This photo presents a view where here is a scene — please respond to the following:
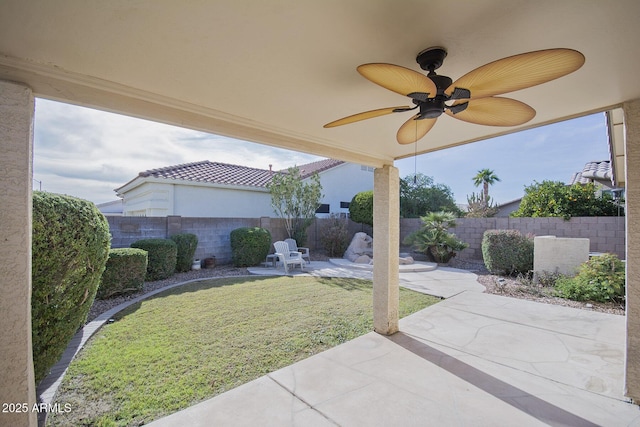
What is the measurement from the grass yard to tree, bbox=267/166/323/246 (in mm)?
5395

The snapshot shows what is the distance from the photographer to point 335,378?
3.06m

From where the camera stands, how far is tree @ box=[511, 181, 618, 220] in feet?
31.4

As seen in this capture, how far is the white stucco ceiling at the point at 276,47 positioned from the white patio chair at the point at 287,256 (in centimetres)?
693

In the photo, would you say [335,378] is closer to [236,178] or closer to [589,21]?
[589,21]

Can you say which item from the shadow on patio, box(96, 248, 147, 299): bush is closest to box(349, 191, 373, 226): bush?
the shadow on patio

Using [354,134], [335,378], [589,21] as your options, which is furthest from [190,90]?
[335,378]

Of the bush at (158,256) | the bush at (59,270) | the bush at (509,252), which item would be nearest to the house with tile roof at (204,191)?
the bush at (158,256)

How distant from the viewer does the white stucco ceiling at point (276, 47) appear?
57.7 inches

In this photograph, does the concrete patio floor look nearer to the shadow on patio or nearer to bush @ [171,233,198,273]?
the shadow on patio

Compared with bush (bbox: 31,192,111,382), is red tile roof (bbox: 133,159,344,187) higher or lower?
higher

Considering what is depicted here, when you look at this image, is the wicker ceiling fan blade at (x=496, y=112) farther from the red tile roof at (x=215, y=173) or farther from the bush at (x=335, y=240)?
the red tile roof at (x=215, y=173)

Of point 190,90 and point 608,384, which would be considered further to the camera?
point 608,384

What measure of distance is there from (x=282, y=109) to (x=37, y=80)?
5.82 ft

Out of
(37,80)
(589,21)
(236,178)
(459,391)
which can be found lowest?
(459,391)
